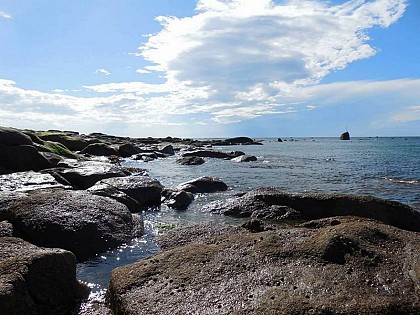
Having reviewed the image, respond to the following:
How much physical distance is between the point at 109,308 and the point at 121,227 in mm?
4915

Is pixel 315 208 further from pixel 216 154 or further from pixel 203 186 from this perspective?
pixel 216 154

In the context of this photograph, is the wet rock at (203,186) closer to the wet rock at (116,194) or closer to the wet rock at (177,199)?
the wet rock at (177,199)

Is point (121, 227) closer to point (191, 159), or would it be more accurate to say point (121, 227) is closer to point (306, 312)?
point (306, 312)

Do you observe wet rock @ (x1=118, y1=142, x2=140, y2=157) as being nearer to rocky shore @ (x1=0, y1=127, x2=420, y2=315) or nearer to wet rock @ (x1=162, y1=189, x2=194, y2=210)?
wet rock @ (x1=162, y1=189, x2=194, y2=210)

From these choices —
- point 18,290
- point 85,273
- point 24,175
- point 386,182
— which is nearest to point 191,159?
point 386,182

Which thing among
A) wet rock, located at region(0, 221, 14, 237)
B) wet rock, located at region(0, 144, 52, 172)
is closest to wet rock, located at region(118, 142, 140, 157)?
wet rock, located at region(0, 144, 52, 172)

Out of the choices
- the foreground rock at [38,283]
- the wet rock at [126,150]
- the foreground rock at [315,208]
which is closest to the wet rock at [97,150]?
the wet rock at [126,150]

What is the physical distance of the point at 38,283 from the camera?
21.3ft

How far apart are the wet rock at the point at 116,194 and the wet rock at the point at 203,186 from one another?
16.4 feet

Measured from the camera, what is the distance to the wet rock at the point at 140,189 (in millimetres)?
17219

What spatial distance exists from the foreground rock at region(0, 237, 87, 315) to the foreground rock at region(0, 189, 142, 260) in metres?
2.47

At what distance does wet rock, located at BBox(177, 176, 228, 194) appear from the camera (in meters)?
21.3

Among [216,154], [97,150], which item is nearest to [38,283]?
[97,150]

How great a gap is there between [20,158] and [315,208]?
16407 millimetres
